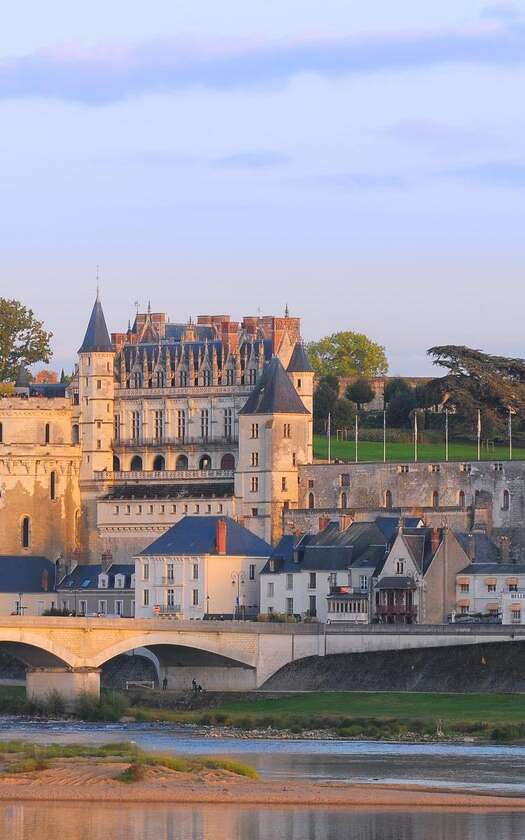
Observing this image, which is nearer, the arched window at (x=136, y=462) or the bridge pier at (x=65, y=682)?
the bridge pier at (x=65, y=682)

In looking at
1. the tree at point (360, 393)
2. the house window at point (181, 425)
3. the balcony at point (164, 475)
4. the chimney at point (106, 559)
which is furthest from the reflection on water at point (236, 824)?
the tree at point (360, 393)

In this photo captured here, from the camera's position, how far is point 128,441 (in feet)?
416

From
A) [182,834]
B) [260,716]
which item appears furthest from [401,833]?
[260,716]

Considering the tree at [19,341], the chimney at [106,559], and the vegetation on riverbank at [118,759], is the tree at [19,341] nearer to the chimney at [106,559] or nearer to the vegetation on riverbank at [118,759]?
the chimney at [106,559]

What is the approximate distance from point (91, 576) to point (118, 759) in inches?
1893

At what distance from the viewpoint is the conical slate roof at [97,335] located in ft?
413

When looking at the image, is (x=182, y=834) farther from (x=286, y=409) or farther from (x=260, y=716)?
(x=286, y=409)

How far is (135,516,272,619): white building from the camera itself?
109 m

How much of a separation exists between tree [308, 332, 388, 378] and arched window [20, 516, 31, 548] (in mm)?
42084

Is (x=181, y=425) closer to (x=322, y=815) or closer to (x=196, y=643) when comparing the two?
(x=196, y=643)

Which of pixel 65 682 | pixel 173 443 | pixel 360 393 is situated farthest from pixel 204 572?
pixel 360 393

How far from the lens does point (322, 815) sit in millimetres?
63188

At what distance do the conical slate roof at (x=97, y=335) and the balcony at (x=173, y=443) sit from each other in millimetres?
4613

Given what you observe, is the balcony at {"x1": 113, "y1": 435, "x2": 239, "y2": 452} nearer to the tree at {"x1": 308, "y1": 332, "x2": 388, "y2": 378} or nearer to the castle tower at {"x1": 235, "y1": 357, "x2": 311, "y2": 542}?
the castle tower at {"x1": 235, "y1": 357, "x2": 311, "y2": 542}
